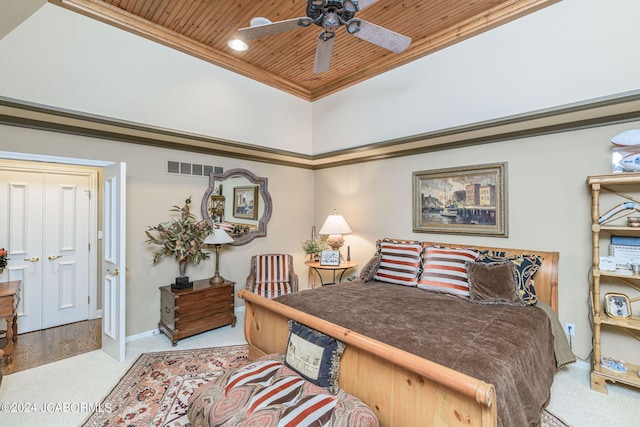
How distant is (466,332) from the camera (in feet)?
6.24

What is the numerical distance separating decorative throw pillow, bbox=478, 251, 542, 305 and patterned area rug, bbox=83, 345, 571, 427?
0.87m

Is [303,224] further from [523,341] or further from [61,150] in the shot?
[523,341]

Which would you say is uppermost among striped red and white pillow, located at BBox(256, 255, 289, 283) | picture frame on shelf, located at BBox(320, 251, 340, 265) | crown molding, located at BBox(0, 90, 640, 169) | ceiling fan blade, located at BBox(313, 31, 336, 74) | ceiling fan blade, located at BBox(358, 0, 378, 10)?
ceiling fan blade, located at BBox(358, 0, 378, 10)

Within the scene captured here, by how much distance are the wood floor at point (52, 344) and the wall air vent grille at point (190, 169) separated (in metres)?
2.19

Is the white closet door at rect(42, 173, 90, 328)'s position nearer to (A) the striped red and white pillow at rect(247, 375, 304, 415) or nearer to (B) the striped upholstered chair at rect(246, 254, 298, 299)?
(B) the striped upholstered chair at rect(246, 254, 298, 299)

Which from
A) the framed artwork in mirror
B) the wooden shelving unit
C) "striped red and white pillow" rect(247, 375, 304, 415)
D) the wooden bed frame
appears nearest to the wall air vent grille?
the framed artwork in mirror

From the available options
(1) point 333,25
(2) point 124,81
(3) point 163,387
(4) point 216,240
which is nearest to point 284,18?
(1) point 333,25

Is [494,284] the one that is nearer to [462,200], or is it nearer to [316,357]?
[462,200]

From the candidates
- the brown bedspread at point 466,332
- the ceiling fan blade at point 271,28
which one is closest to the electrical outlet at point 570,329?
the brown bedspread at point 466,332

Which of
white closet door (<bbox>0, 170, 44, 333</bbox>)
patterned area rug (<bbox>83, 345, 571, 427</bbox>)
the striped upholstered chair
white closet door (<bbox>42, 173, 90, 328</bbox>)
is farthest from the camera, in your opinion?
the striped upholstered chair

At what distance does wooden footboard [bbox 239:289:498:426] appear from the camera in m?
1.26

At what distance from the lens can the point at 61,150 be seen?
298cm

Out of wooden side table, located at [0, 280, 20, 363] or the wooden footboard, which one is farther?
wooden side table, located at [0, 280, 20, 363]

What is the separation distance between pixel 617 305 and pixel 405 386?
7.63 feet
